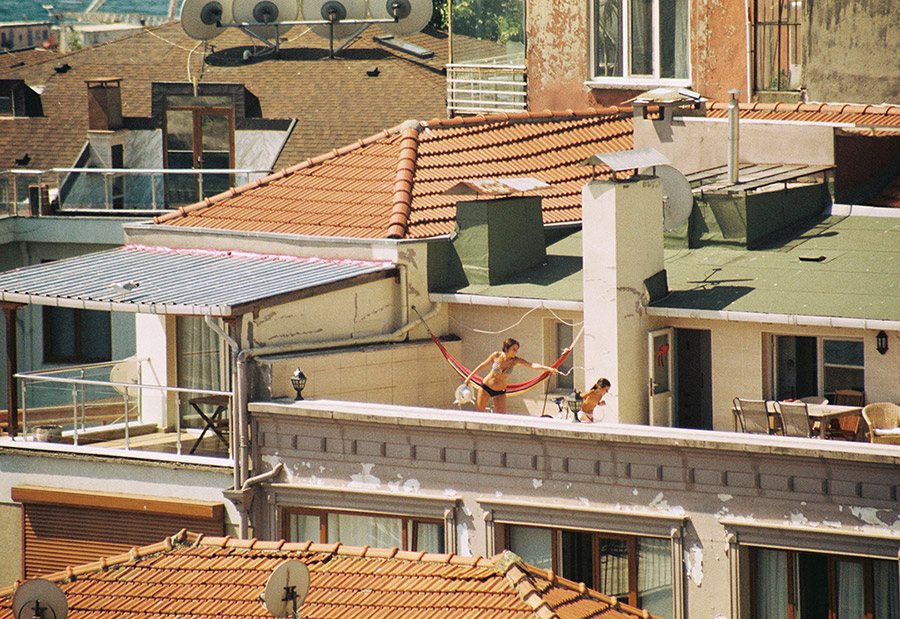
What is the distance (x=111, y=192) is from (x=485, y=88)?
26.1 feet

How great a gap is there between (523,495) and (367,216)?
6142 millimetres

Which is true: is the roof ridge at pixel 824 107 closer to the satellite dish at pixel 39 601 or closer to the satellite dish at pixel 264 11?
the satellite dish at pixel 264 11

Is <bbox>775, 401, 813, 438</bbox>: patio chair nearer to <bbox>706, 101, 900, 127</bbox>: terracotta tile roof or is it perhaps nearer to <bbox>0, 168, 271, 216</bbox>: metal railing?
<bbox>706, 101, 900, 127</bbox>: terracotta tile roof

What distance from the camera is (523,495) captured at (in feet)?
69.3

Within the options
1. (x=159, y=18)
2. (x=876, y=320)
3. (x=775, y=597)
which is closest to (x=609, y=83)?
(x=876, y=320)

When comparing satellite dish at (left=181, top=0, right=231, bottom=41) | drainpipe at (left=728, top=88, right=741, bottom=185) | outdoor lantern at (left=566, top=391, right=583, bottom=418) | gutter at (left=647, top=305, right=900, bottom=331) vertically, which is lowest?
outdoor lantern at (left=566, top=391, right=583, bottom=418)

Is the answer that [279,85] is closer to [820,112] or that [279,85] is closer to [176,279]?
[176,279]

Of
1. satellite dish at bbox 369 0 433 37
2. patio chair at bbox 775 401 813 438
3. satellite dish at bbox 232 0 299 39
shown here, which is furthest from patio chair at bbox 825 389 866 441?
satellite dish at bbox 232 0 299 39

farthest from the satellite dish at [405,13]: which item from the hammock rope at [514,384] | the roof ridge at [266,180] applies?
the hammock rope at [514,384]

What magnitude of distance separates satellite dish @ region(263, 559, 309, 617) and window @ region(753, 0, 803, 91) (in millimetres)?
15812

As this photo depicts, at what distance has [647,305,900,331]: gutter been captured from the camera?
20.8 m

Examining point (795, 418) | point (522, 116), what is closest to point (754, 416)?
point (795, 418)

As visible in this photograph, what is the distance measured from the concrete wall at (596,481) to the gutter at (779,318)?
2442 millimetres

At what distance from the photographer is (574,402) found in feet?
71.6
